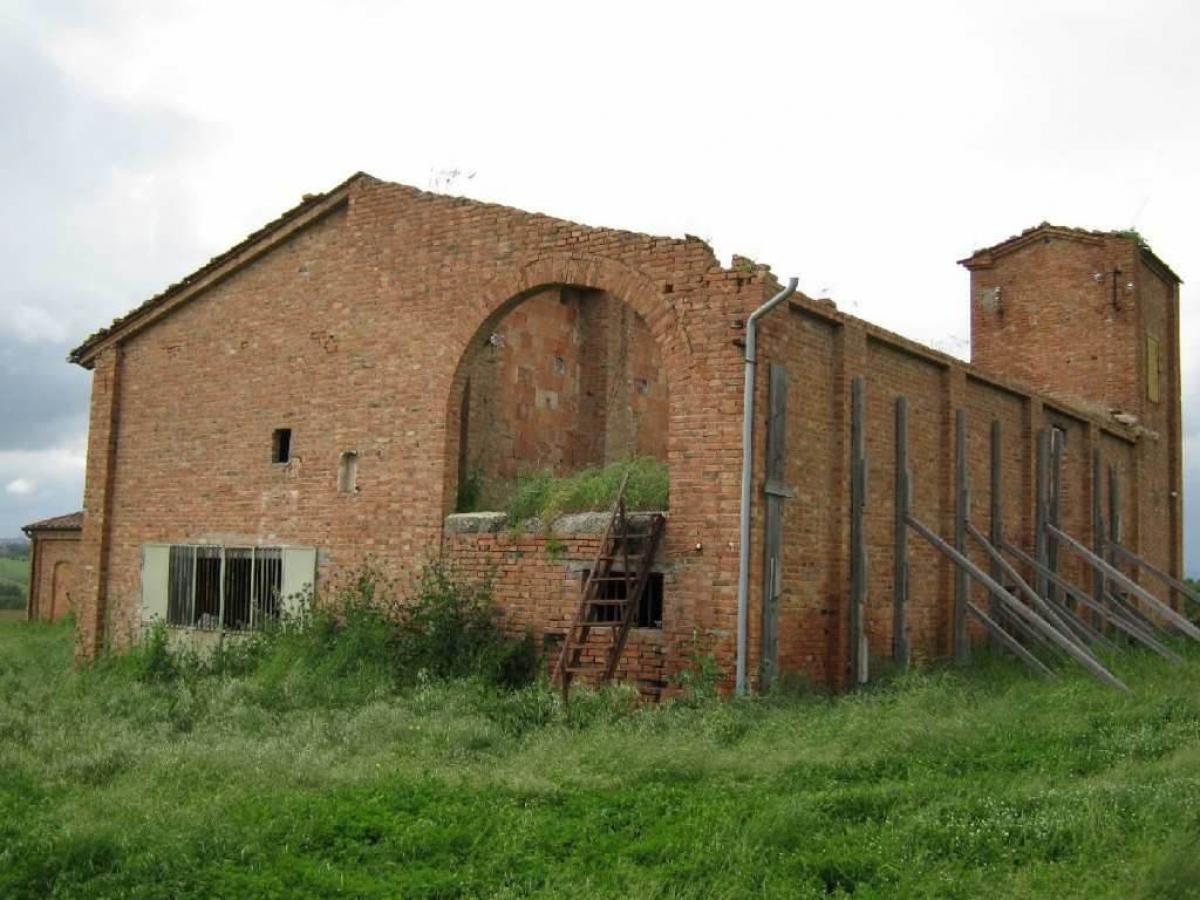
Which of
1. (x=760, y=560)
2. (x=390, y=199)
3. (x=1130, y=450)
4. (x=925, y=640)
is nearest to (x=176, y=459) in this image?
(x=390, y=199)

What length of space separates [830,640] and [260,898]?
7580 mm

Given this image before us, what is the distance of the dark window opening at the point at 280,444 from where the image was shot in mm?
→ 15547

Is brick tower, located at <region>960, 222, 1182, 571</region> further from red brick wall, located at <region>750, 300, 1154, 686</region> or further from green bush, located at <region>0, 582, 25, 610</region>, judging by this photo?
green bush, located at <region>0, 582, 25, 610</region>

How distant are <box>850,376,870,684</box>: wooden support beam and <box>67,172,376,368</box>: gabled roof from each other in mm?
6632

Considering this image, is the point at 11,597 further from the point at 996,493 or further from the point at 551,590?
the point at 996,493

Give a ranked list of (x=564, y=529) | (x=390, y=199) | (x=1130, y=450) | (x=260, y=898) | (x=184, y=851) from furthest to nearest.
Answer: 1. (x=1130, y=450)
2. (x=390, y=199)
3. (x=564, y=529)
4. (x=184, y=851)
5. (x=260, y=898)

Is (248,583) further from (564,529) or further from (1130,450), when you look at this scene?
(1130,450)

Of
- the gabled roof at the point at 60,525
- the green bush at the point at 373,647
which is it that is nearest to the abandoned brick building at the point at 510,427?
the green bush at the point at 373,647

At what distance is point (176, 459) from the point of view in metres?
16.6

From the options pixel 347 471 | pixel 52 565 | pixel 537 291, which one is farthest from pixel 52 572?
pixel 537 291

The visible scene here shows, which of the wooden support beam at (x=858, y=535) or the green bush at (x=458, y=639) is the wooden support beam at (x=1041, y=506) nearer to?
the wooden support beam at (x=858, y=535)

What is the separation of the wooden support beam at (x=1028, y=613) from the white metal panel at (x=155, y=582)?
9.72m

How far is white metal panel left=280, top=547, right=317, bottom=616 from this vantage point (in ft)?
48.1

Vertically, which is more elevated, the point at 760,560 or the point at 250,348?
the point at 250,348
